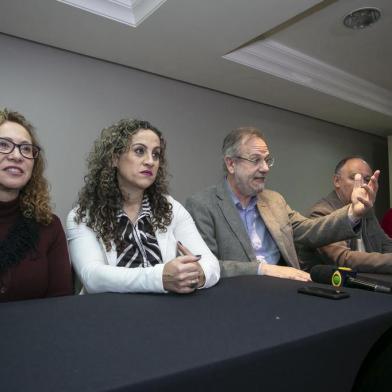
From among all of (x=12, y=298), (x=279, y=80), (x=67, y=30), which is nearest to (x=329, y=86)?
(x=279, y=80)

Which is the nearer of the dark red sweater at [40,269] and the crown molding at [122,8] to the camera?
the dark red sweater at [40,269]

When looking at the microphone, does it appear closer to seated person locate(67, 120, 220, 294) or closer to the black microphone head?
the black microphone head

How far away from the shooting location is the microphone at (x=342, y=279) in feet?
3.50

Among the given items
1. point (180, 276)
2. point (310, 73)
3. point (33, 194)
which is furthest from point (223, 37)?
point (180, 276)

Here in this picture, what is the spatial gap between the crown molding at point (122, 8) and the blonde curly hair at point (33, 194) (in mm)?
1103

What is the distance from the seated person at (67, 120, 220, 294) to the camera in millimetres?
1174

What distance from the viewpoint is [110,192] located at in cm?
152

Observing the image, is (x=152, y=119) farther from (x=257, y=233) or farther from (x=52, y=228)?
(x=52, y=228)

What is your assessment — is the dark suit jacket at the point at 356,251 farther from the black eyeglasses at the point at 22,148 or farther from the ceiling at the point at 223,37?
the black eyeglasses at the point at 22,148

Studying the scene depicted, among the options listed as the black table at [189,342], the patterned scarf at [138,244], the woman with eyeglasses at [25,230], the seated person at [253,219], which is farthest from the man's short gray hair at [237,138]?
the black table at [189,342]

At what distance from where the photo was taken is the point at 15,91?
2545 mm

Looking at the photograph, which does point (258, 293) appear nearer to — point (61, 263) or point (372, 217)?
point (61, 263)

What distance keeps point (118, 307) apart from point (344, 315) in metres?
0.51

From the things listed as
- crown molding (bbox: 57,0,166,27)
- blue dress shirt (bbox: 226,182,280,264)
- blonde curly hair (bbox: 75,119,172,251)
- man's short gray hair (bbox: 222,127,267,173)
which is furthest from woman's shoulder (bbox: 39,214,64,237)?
crown molding (bbox: 57,0,166,27)
